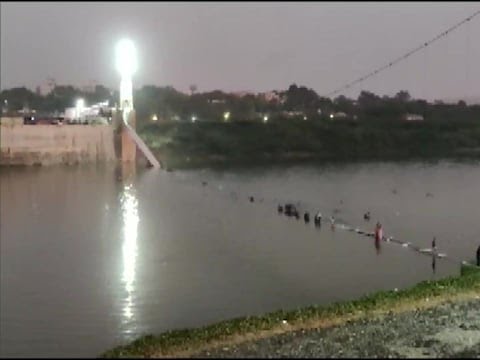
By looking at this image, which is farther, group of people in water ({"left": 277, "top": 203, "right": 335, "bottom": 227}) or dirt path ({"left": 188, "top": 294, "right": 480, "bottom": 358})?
group of people in water ({"left": 277, "top": 203, "right": 335, "bottom": 227})

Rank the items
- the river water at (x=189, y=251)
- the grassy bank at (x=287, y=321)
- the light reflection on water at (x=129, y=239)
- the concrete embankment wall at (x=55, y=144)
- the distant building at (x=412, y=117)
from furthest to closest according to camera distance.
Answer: the distant building at (x=412, y=117) → the concrete embankment wall at (x=55, y=144) → the light reflection on water at (x=129, y=239) → the river water at (x=189, y=251) → the grassy bank at (x=287, y=321)

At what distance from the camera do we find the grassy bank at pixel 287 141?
65.8 meters

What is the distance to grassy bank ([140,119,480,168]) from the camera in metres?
65.8

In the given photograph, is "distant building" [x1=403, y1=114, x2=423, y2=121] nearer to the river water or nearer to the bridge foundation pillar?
the bridge foundation pillar

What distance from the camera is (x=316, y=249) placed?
20.5 m

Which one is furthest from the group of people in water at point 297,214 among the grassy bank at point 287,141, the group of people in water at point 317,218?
the grassy bank at point 287,141

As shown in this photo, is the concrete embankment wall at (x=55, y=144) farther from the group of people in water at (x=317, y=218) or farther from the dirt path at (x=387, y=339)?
the dirt path at (x=387, y=339)

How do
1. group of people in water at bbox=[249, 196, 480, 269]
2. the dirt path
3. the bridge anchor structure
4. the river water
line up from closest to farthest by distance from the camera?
1. the dirt path
2. the river water
3. group of people in water at bbox=[249, 196, 480, 269]
4. the bridge anchor structure

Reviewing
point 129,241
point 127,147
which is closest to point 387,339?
point 129,241

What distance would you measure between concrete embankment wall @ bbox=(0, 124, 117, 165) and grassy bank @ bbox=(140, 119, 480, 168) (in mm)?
8823

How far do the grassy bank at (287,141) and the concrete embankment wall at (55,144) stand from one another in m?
8.82

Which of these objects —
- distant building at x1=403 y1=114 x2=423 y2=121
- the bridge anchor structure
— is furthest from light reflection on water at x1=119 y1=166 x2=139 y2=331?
distant building at x1=403 y1=114 x2=423 y2=121

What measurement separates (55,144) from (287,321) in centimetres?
4635

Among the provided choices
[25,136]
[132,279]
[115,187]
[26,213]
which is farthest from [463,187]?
[25,136]
